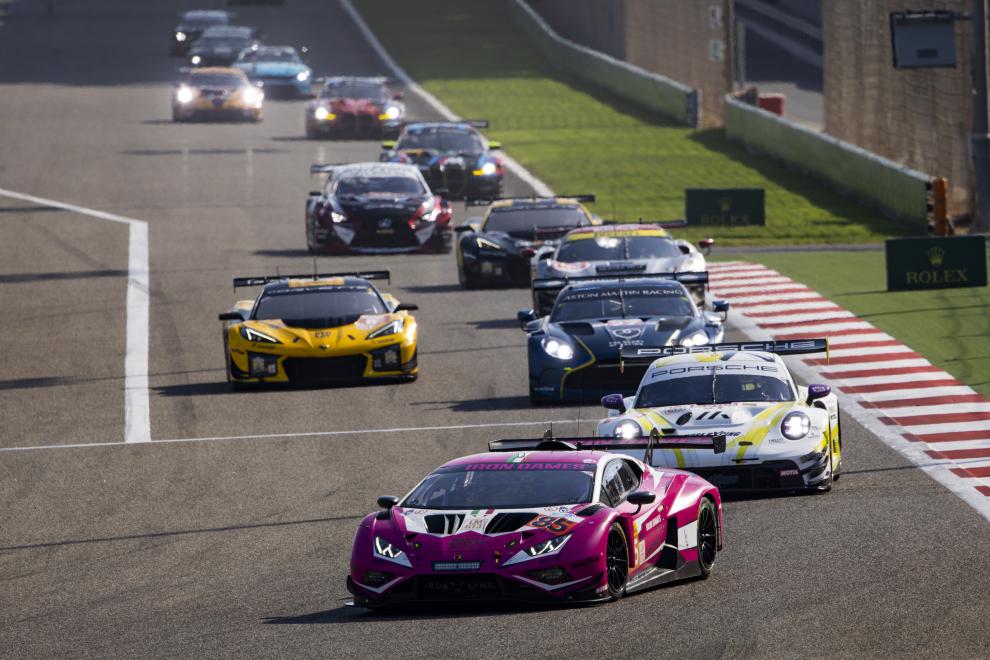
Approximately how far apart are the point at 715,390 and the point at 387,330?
6655 millimetres

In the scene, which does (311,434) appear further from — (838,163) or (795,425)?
(838,163)

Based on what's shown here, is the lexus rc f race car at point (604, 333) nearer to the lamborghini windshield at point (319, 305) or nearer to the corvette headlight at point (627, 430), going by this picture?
the lamborghini windshield at point (319, 305)

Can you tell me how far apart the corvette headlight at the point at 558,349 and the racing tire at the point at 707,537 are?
7881mm

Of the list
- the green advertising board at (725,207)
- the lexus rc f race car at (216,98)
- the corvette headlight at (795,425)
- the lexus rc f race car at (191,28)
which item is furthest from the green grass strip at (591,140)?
the corvette headlight at (795,425)

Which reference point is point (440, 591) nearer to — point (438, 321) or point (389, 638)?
point (389, 638)

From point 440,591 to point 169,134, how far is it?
44424mm

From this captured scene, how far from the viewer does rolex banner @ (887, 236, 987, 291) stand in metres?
30.0

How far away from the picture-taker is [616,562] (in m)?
13.4

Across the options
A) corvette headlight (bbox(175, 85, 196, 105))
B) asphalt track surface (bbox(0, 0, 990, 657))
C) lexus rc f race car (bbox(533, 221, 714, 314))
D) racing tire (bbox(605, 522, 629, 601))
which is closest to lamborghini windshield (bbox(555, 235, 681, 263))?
lexus rc f race car (bbox(533, 221, 714, 314))

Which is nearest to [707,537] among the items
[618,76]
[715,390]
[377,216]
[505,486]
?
[505,486]

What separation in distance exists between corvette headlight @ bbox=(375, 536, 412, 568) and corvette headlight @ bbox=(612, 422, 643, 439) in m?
4.73

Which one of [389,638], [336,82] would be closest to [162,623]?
[389,638]

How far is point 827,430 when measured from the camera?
17.7 m

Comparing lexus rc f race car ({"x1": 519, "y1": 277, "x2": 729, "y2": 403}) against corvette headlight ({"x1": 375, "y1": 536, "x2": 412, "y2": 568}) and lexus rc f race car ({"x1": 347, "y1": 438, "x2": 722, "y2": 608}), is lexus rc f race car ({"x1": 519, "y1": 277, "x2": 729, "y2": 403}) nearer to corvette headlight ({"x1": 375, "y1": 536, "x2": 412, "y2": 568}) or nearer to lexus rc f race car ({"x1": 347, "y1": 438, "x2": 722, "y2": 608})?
lexus rc f race car ({"x1": 347, "y1": 438, "x2": 722, "y2": 608})
